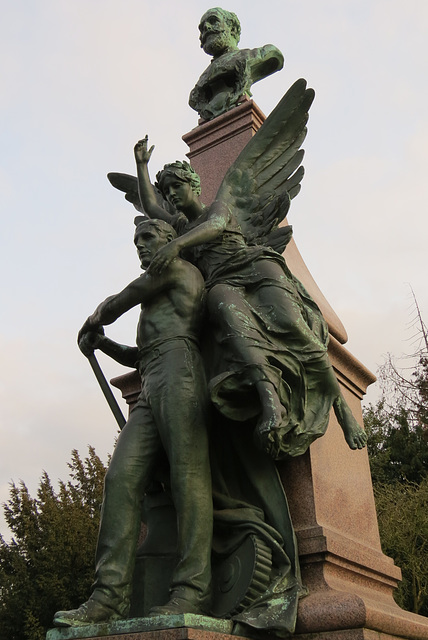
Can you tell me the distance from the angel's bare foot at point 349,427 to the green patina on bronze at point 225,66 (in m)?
3.08

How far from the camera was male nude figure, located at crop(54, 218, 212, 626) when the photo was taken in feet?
12.3

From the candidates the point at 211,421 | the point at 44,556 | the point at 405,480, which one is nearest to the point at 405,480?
the point at 405,480

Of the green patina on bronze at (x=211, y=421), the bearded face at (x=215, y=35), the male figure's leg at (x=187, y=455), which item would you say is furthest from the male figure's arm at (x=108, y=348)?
the bearded face at (x=215, y=35)

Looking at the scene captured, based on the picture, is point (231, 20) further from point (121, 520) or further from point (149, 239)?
point (121, 520)

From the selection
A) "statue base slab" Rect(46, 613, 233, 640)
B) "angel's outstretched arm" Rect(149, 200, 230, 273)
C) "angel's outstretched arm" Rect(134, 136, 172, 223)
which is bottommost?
"statue base slab" Rect(46, 613, 233, 640)

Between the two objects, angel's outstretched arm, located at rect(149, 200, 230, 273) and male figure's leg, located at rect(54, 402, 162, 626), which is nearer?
male figure's leg, located at rect(54, 402, 162, 626)

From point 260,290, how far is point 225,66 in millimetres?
2726

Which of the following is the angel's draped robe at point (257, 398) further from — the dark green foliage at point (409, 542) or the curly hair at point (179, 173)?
the dark green foliage at point (409, 542)

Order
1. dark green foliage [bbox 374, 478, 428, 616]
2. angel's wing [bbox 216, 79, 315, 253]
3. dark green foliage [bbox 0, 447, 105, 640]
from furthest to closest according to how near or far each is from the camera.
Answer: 1. dark green foliage [bbox 0, 447, 105, 640]
2. dark green foliage [bbox 374, 478, 428, 616]
3. angel's wing [bbox 216, 79, 315, 253]

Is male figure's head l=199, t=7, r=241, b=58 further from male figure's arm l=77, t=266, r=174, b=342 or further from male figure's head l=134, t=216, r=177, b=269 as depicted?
male figure's arm l=77, t=266, r=174, b=342

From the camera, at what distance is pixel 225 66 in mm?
6301

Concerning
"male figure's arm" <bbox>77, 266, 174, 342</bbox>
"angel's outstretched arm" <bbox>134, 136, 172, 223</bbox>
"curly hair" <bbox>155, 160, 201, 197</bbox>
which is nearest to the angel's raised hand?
"angel's outstretched arm" <bbox>134, 136, 172, 223</bbox>

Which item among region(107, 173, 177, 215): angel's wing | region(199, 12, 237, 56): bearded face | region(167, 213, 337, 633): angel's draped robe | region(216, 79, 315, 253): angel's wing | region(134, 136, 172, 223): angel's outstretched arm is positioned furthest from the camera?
region(199, 12, 237, 56): bearded face

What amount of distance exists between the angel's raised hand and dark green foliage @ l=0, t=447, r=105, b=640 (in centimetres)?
1535
